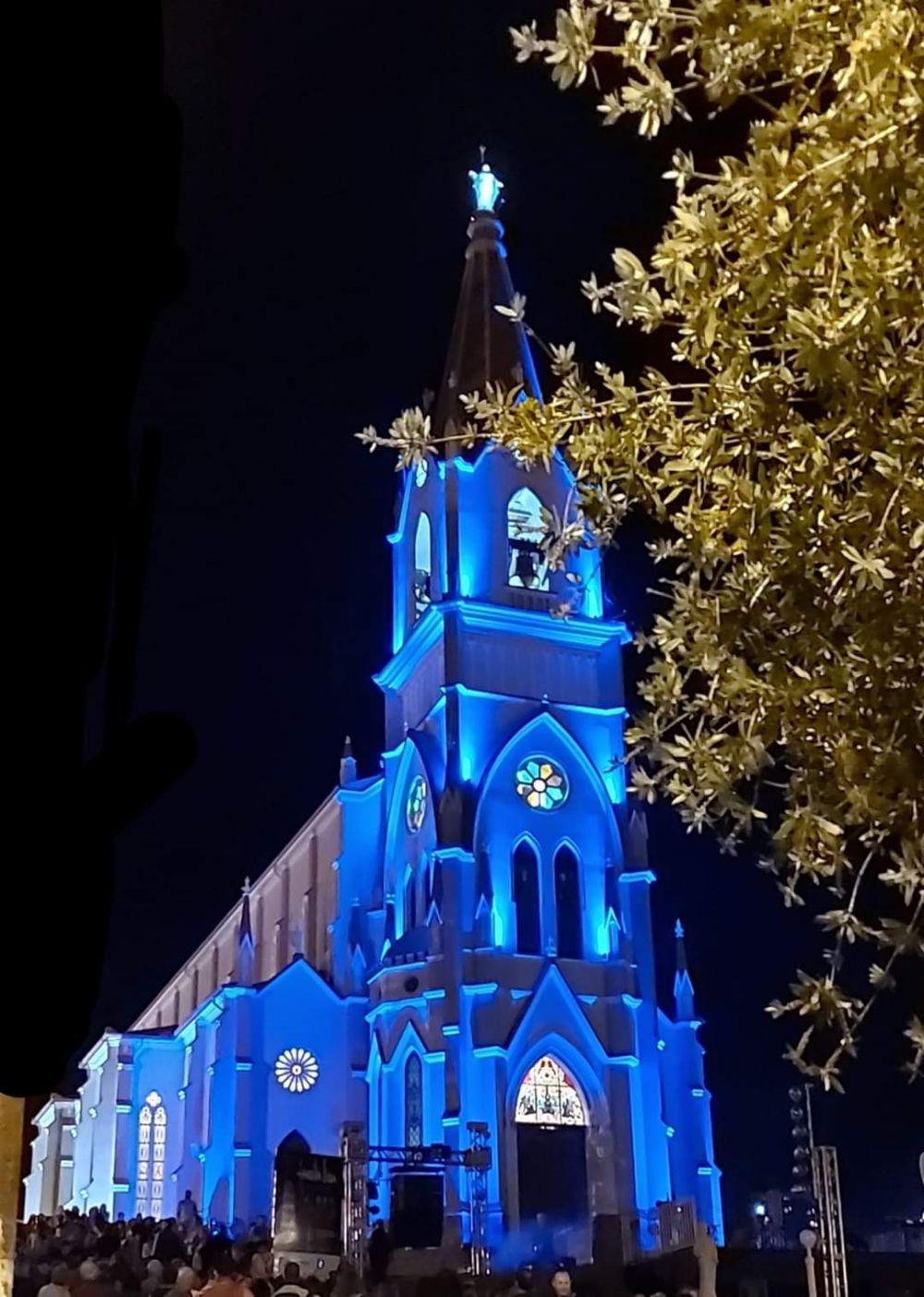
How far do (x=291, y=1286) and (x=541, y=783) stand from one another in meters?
23.4

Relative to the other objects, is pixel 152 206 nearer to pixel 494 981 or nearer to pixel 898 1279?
pixel 898 1279

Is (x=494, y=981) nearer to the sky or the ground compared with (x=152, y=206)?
nearer to the sky

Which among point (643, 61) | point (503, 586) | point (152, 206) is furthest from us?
point (503, 586)

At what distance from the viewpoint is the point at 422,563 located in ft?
125

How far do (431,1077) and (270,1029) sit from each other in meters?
5.38

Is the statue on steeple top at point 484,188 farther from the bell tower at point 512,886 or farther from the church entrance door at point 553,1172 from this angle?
the church entrance door at point 553,1172

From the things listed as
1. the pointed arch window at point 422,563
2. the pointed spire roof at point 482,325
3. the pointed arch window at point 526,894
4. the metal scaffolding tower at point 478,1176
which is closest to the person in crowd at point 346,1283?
the metal scaffolding tower at point 478,1176

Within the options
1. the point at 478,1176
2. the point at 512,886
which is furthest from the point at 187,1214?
the point at 512,886

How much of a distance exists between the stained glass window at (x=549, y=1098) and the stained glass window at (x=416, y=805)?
649cm

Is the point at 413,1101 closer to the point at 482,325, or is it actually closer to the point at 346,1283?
the point at 346,1283

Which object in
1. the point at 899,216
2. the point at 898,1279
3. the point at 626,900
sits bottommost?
the point at 898,1279

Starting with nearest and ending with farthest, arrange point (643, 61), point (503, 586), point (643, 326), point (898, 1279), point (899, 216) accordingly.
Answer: point (899, 216)
point (643, 61)
point (643, 326)
point (898, 1279)
point (503, 586)

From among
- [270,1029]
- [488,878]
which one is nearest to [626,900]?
[488,878]

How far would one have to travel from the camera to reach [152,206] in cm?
257
